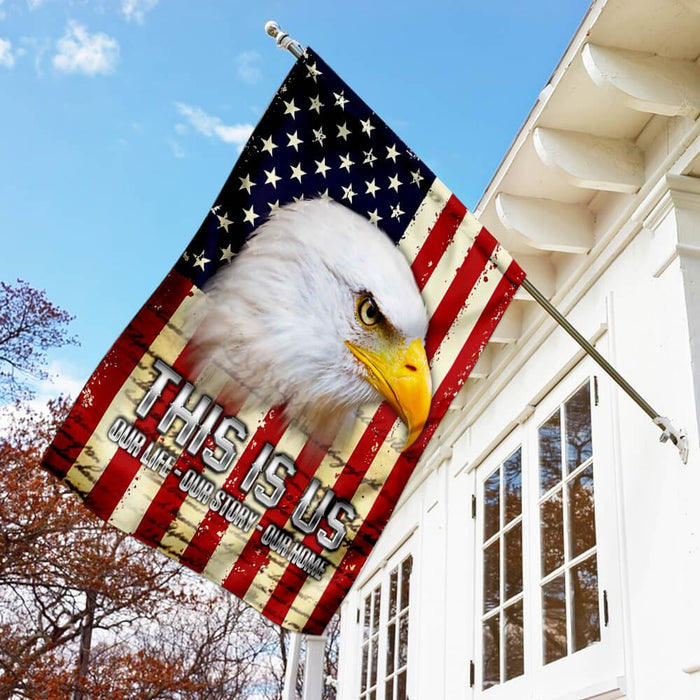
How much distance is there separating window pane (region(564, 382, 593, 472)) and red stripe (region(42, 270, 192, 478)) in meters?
1.88

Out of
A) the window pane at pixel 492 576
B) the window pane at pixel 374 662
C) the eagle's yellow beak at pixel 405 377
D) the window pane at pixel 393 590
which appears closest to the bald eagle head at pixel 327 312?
the eagle's yellow beak at pixel 405 377

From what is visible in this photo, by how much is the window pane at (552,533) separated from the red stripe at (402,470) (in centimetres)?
92

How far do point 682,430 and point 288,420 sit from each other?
4.95ft

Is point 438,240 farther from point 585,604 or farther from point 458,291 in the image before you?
point 585,604

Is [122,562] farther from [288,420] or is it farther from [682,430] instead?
[682,430]

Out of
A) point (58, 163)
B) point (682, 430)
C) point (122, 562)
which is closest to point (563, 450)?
point (682, 430)

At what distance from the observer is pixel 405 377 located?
345cm

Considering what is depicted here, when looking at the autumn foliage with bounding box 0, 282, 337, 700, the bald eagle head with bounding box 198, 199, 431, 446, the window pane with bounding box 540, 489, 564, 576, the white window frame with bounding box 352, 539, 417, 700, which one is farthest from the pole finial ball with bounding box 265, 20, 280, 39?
the autumn foliage with bounding box 0, 282, 337, 700

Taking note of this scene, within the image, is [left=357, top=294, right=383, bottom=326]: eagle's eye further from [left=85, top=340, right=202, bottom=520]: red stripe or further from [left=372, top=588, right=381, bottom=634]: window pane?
[left=372, top=588, right=381, bottom=634]: window pane

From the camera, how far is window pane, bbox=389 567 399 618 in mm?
7059

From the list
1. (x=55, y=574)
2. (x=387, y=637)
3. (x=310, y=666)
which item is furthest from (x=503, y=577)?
(x=55, y=574)

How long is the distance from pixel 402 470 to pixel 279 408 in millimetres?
560

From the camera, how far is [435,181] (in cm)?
337

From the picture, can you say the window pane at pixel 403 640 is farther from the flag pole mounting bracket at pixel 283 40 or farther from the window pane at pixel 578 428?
the flag pole mounting bracket at pixel 283 40
